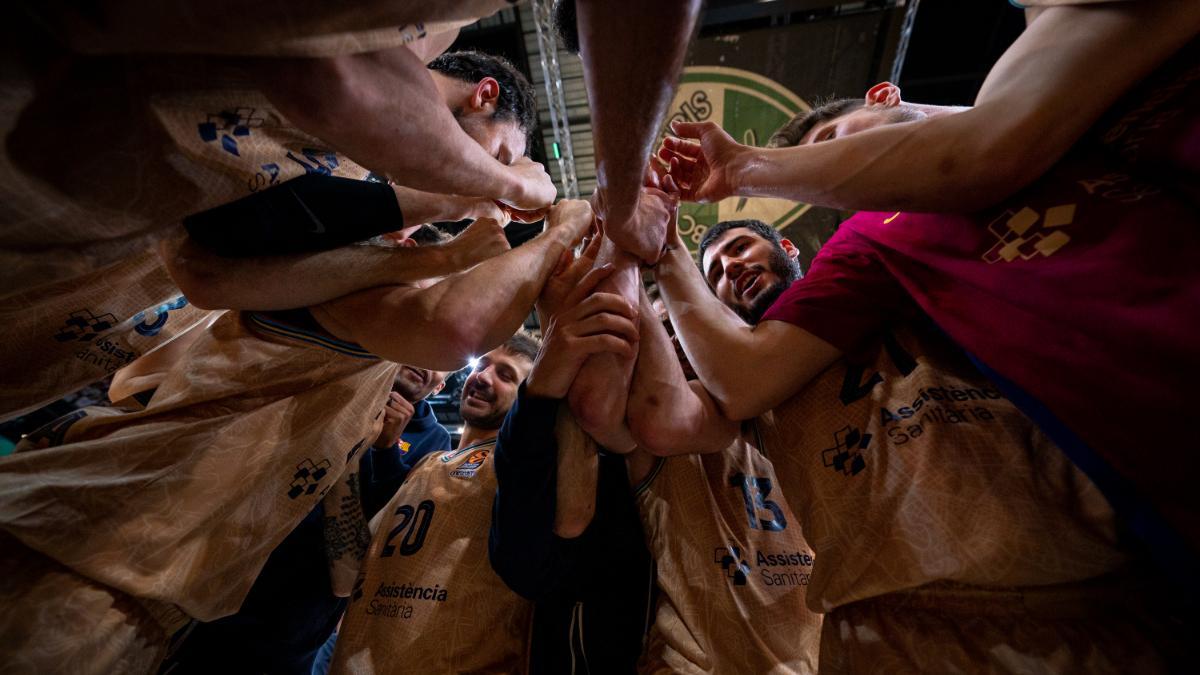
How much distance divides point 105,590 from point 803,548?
5.83 feet

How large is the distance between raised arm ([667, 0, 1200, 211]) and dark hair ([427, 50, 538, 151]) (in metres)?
1.04

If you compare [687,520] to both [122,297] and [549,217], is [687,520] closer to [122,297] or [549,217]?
[549,217]

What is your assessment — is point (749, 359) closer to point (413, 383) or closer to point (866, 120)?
point (866, 120)

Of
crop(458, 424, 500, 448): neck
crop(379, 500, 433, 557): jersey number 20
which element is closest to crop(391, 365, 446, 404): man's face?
crop(458, 424, 500, 448): neck

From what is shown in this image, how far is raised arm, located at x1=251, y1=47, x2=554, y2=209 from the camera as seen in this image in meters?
0.63

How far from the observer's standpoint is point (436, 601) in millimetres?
1488

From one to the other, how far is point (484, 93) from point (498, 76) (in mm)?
181

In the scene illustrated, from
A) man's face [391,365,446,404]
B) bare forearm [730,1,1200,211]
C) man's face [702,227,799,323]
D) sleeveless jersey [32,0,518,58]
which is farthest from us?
man's face [391,365,446,404]

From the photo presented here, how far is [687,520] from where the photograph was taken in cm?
147

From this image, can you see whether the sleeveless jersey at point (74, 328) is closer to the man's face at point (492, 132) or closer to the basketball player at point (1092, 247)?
the man's face at point (492, 132)

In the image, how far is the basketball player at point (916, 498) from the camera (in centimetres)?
80

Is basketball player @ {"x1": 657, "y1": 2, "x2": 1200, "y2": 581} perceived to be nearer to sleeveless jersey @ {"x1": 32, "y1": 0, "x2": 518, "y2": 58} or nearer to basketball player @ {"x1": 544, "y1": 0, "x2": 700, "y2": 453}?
basketball player @ {"x1": 544, "y1": 0, "x2": 700, "y2": 453}

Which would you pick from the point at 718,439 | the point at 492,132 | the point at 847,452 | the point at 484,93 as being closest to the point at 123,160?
the point at 492,132

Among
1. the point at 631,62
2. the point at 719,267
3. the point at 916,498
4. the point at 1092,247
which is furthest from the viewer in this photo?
the point at 719,267
